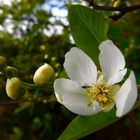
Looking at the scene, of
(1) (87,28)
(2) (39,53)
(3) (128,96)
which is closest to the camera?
(3) (128,96)

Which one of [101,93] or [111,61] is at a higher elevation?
[111,61]

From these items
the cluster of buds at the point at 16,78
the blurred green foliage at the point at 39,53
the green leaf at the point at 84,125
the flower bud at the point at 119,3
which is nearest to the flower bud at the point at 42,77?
the cluster of buds at the point at 16,78

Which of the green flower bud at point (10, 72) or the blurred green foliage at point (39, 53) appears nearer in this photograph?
the green flower bud at point (10, 72)

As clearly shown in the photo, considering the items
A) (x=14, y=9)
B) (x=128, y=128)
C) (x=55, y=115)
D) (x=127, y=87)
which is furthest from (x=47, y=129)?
(x=127, y=87)

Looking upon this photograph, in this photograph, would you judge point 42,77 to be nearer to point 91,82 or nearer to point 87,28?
point 91,82

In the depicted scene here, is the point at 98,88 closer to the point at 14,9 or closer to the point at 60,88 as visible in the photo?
the point at 60,88

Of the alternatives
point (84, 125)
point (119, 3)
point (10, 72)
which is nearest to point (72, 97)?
point (84, 125)

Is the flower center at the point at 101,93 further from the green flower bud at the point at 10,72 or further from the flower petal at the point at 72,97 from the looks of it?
the green flower bud at the point at 10,72

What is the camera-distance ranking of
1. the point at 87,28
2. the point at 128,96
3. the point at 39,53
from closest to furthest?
the point at 128,96
the point at 87,28
the point at 39,53
